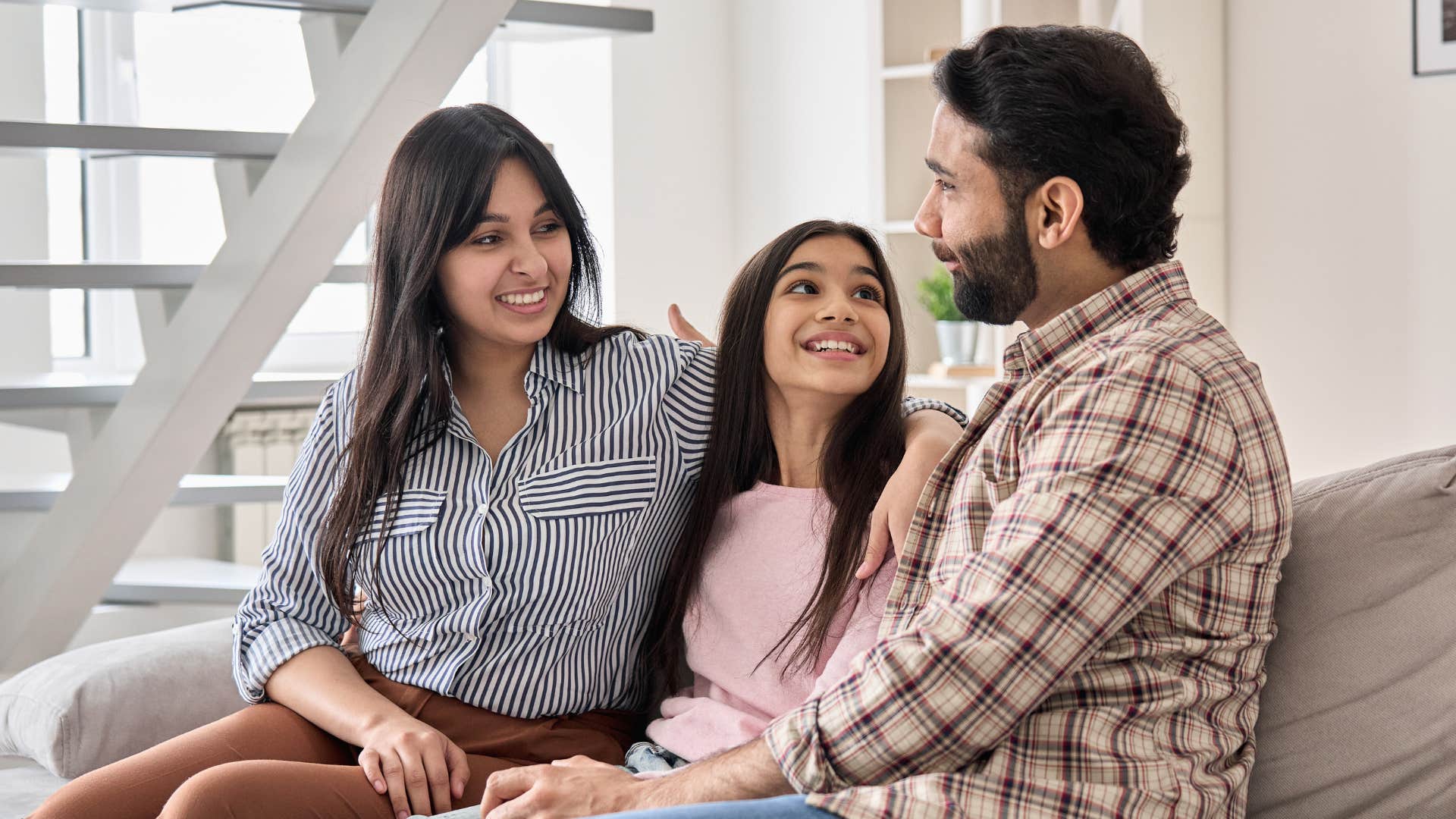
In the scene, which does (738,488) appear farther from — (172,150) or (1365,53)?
(1365,53)

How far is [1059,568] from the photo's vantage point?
119 centimetres

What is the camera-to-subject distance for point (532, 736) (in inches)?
66.7

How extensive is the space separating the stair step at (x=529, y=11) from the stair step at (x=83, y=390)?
61 centimetres

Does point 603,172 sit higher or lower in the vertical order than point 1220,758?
higher

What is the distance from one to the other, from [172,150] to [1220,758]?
1.79 metres

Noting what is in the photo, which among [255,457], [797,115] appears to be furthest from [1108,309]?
[797,115]

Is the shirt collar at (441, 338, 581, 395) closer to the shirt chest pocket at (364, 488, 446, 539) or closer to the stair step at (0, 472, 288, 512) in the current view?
the shirt chest pocket at (364, 488, 446, 539)

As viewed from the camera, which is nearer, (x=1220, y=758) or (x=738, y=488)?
(x=1220, y=758)

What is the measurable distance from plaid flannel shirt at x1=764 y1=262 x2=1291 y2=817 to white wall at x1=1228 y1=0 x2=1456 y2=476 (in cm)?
137

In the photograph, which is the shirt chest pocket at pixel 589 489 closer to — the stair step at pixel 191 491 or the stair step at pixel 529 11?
the stair step at pixel 529 11

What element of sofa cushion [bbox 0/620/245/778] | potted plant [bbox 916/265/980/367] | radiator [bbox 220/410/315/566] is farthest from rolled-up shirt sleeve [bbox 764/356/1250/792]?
radiator [bbox 220/410/315/566]

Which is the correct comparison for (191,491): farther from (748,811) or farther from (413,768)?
(748,811)

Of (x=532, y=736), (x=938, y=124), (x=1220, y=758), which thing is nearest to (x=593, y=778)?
(x=532, y=736)

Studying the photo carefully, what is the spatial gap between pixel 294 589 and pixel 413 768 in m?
0.35
